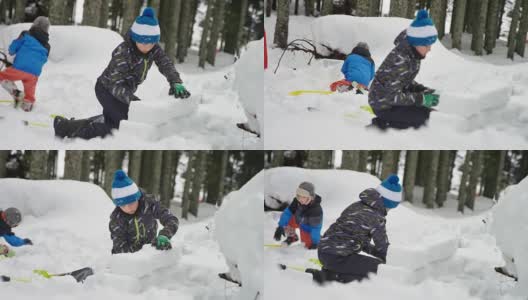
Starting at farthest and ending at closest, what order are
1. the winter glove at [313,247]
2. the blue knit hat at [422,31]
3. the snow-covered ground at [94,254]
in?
1. the winter glove at [313,247]
2. the snow-covered ground at [94,254]
3. the blue knit hat at [422,31]

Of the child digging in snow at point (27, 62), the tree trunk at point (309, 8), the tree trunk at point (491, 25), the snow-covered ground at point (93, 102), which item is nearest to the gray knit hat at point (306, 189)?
the snow-covered ground at point (93, 102)

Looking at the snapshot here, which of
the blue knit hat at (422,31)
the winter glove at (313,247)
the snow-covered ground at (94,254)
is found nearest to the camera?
the blue knit hat at (422,31)

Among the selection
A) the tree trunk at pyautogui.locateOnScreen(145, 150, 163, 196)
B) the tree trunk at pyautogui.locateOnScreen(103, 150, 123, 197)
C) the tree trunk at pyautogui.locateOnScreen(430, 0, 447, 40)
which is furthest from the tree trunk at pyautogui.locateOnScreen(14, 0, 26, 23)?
the tree trunk at pyautogui.locateOnScreen(430, 0, 447, 40)

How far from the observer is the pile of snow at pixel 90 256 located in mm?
3408

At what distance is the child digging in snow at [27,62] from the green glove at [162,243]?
79 cm

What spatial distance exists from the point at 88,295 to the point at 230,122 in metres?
0.96

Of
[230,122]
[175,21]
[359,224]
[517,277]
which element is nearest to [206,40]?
[175,21]

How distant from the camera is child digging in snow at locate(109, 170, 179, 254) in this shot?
3.43 m

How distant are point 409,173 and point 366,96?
1.35 feet

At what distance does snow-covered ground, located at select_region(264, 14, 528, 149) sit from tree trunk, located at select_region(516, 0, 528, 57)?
8 centimetres

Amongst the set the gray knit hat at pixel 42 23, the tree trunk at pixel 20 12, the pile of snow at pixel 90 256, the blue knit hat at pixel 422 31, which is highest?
the blue knit hat at pixel 422 31

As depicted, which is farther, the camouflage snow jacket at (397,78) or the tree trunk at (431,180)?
the tree trunk at (431,180)

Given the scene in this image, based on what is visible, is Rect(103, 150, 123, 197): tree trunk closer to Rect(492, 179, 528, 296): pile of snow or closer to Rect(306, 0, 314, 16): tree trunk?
Rect(306, 0, 314, 16): tree trunk

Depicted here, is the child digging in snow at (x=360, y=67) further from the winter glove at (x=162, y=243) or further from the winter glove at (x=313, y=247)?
the winter glove at (x=162, y=243)
